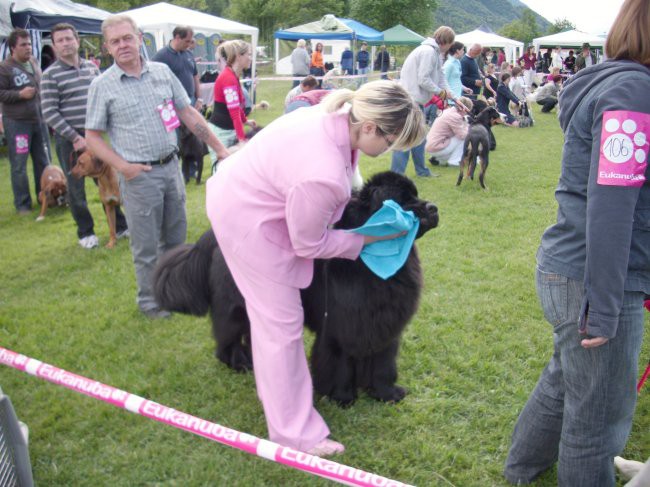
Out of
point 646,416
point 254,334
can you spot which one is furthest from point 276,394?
point 646,416

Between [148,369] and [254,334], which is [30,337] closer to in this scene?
[148,369]

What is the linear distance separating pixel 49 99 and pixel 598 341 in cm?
526

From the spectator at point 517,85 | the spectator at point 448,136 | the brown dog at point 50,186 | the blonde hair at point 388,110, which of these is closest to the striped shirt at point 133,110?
the blonde hair at point 388,110

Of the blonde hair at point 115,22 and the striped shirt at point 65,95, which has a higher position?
the blonde hair at point 115,22

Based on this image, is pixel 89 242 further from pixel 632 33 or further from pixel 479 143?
pixel 632 33

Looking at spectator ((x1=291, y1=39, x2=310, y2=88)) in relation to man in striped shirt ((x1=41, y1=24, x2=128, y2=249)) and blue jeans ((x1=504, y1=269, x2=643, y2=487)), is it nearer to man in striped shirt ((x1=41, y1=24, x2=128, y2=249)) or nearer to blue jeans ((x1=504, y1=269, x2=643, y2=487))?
→ man in striped shirt ((x1=41, y1=24, x2=128, y2=249))

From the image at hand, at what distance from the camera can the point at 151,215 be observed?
4.00 m

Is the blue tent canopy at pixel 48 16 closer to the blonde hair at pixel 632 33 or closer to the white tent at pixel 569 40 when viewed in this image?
the blonde hair at pixel 632 33

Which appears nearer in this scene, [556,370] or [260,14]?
[556,370]

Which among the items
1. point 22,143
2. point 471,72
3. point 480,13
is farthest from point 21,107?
point 480,13

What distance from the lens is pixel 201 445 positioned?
2.91m

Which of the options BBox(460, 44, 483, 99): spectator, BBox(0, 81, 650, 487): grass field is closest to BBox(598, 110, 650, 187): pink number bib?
BBox(0, 81, 650, 487): grass field

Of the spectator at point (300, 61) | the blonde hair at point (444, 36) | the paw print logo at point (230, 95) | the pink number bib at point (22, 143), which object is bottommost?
the pink number bib at point (22, 143)

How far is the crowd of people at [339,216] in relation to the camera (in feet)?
5.54
